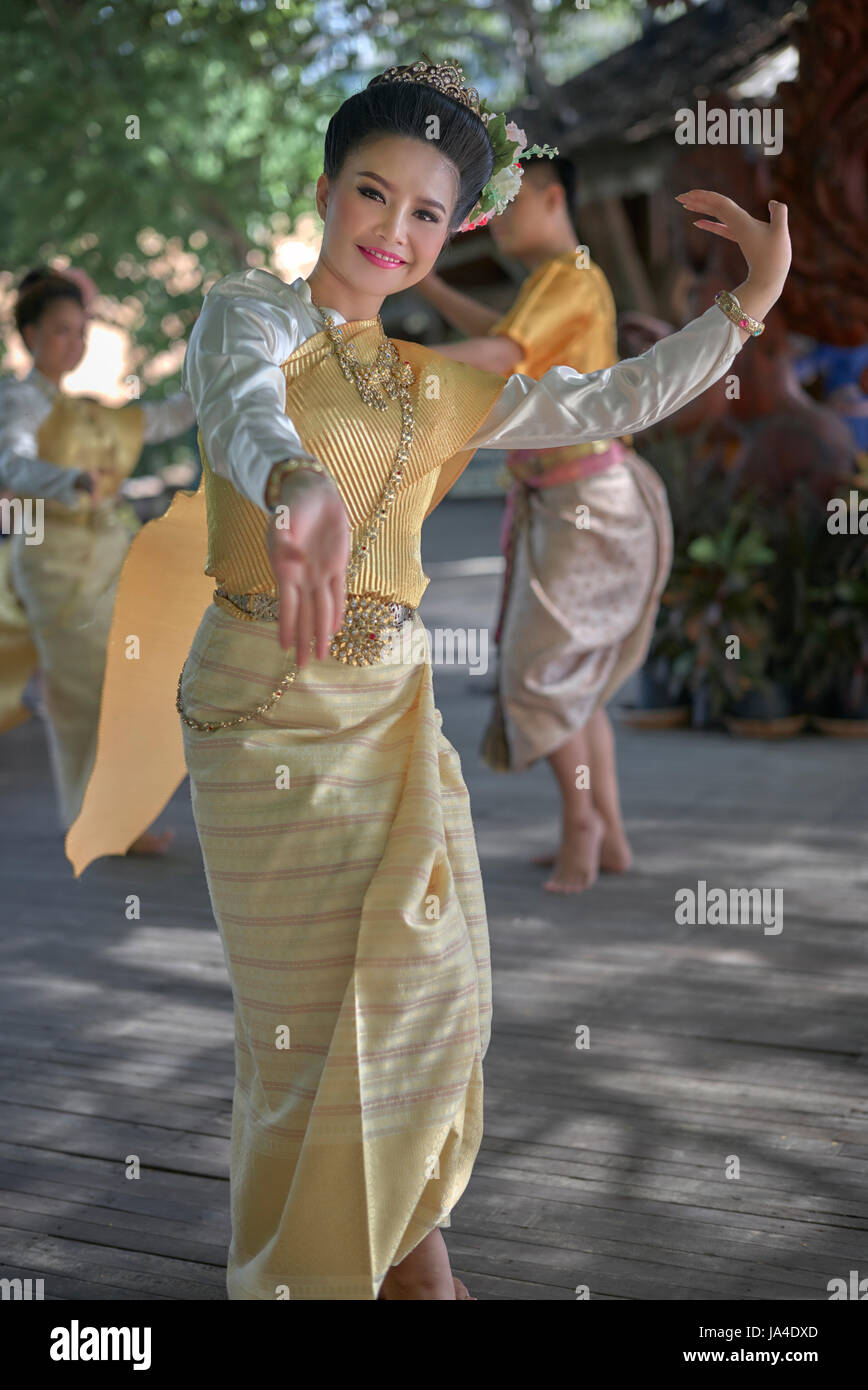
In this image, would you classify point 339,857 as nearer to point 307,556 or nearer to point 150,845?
point 307,556

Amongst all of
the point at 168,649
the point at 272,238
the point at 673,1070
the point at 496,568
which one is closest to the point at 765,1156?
the point at 673,1070

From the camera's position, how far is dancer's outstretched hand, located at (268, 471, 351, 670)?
→ 4.10 feet

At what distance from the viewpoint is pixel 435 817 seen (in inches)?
65.4

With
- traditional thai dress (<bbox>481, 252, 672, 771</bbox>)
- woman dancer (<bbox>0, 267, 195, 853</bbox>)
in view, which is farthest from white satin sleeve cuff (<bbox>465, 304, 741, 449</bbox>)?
woman dancer (<bbox>0, 267, 195, 853</bbox>)

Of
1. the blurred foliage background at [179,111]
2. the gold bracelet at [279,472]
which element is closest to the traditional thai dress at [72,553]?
the gold bracelet at [279,472]

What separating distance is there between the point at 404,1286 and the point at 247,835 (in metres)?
0.58

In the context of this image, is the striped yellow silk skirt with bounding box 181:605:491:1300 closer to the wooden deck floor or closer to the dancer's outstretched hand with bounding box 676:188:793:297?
the wooden deck floor

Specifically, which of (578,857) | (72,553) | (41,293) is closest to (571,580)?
(578,857)

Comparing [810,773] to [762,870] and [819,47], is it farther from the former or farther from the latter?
[819,47]

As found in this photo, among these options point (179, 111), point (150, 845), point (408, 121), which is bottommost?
point (150, 845)

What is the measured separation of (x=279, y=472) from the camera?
4.26 ft

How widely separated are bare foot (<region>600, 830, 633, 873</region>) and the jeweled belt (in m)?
2.26

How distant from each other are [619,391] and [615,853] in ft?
7.36

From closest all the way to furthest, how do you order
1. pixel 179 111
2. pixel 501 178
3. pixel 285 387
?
1. pixel 285 387
2. pixel 501 178
3. pixel 179 111
